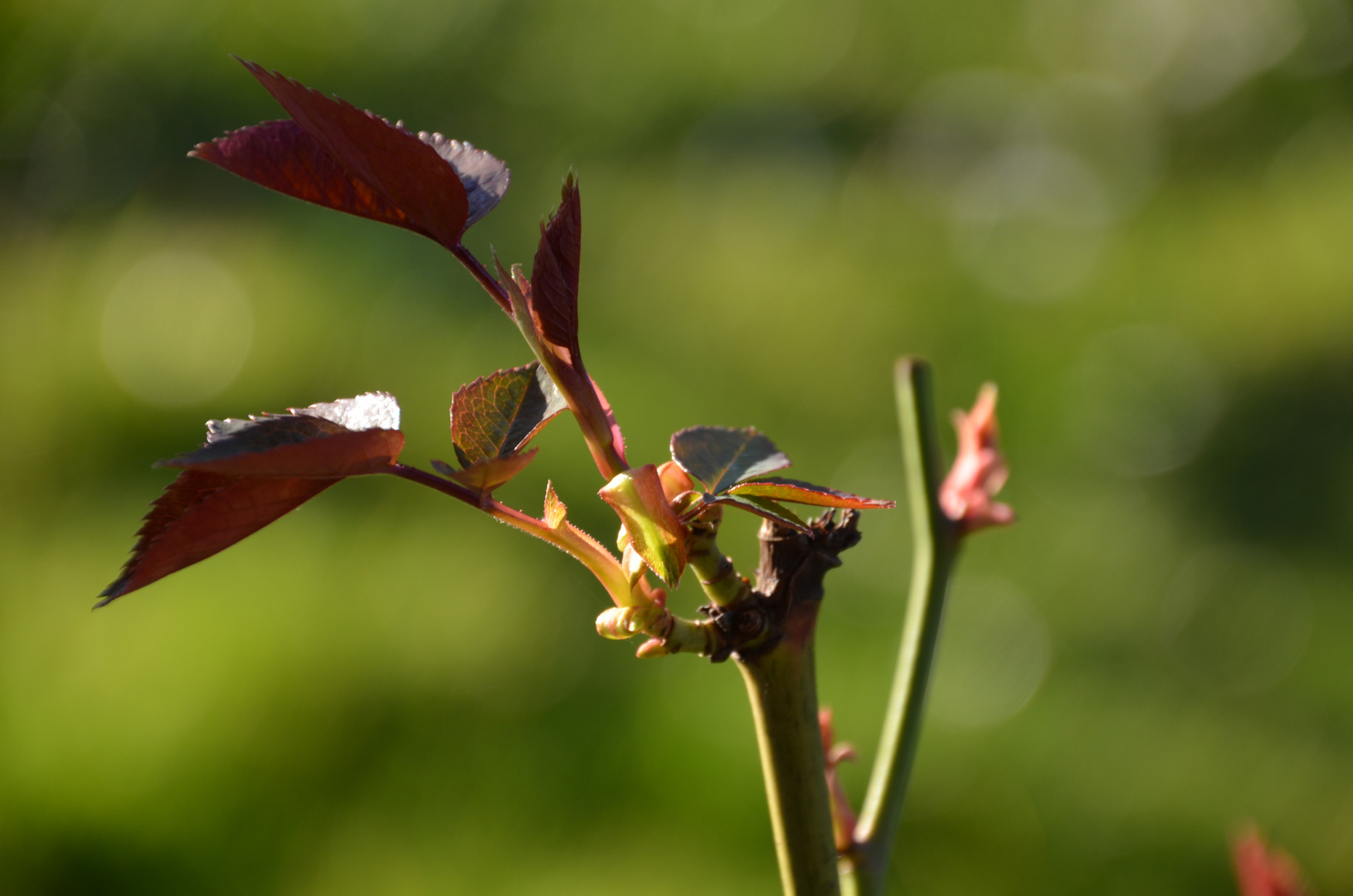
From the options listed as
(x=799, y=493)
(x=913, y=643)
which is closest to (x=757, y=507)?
(x=799, y=493)

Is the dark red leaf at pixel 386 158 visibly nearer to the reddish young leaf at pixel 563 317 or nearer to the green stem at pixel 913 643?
the reddish young leaf at pixel 563 317

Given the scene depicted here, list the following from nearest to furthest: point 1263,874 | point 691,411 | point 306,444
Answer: point 306,444
point 1263,874
point 691,411

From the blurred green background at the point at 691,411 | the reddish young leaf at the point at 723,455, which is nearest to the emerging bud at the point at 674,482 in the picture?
the reddish young leaf at the point at 723,455

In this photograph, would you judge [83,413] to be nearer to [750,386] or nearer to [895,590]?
[750,386]

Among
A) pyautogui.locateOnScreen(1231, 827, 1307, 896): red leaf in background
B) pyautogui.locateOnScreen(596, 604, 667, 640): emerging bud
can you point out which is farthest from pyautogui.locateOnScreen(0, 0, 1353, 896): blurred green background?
pyautogui.locateOnScreen(596, 604, 667, 640): emerging bud

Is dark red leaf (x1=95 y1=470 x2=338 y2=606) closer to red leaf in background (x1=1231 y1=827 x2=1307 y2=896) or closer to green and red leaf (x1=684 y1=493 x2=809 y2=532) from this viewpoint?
green and red leaf (x1=684 y1=493 x2=809 y2=532)

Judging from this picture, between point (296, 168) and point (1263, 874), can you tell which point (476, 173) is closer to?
point (296, 168)
